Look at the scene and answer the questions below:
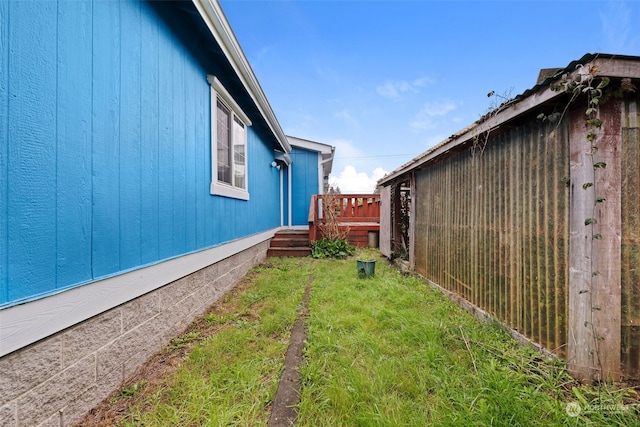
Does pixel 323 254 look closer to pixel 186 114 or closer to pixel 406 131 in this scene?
pixel 186 114

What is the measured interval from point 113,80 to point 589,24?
8630mm

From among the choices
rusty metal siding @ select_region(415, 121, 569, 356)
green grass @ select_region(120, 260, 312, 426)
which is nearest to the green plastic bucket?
rusty metal siding @ select_region(415, 121, 569, 356)

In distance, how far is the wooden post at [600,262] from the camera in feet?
5.20

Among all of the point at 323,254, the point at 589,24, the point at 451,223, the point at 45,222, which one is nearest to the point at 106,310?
the point at 45,222

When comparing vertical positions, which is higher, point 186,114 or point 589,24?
point 589,24

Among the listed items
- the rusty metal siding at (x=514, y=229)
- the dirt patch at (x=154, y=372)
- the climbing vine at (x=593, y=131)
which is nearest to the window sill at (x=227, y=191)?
the dirt patch at (x=154, y=372)

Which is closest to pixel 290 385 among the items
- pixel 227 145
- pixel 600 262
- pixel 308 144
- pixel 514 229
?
pixel 600 262

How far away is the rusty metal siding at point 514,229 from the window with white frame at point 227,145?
3.34 m

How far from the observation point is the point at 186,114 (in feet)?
8.91

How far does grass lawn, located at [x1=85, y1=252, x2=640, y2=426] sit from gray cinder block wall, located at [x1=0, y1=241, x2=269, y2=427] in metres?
0.16

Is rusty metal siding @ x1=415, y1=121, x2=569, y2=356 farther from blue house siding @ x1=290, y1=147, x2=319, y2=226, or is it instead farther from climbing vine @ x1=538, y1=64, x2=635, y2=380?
blue house siding @ x1=290, y1=147, x2=319, y2=226

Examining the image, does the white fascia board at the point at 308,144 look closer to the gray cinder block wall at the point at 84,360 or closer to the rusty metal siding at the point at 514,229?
the rusty metal siding at the point at 514,229

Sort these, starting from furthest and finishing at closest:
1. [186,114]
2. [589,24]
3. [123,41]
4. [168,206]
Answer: [589,24] < [186,114] < [168,206] < [123,41]

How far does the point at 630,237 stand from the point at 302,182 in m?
8.00
